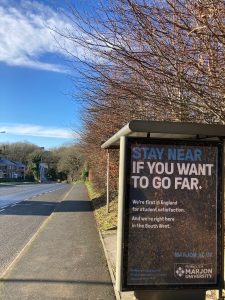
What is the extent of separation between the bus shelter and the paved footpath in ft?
5.84

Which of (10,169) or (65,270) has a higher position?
(10,169)

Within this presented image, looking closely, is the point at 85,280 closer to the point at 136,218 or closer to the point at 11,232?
the point at 136,218

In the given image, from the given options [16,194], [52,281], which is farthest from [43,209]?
[52,281]

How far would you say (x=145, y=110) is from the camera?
31.0ft

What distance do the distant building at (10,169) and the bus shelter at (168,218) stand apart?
469 feet

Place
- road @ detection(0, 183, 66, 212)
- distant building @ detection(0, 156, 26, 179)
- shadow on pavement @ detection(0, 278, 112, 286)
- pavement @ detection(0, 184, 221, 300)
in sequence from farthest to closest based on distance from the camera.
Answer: distant building @ detection(0, 156, 26, 179) → road @ detection(0, 183, 66, 212) → shadow on pavement @ detection(0, 278, 112, 286) → pavement @ detection(0, 184, 221, 300)

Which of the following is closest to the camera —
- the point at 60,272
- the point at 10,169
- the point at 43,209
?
the point at 60,272

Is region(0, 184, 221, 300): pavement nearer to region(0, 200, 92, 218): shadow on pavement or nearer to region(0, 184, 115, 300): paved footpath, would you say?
region(0, 184, 115, 300): paved footpath

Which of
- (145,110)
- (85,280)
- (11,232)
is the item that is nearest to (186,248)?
(85,280)

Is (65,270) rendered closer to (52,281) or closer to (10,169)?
(52,281)

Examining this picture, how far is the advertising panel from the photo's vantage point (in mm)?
5961

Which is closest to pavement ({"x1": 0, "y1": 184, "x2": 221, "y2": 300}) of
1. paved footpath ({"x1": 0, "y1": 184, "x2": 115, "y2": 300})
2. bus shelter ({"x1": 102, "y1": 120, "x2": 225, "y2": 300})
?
A: paved footpath ({"x1": 0, "y1": 184, "x2": 115, "y2": 300})

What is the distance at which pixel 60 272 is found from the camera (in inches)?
364

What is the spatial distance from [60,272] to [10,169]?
159m
